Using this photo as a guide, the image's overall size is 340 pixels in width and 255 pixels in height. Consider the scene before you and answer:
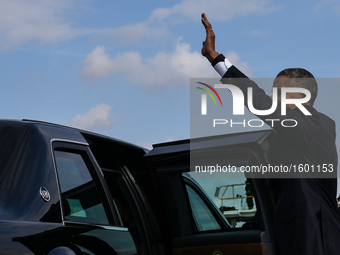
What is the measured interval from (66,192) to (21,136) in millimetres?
450

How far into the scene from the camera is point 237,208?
396cm

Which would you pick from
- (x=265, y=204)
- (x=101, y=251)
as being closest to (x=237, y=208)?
(x=265, y=204)

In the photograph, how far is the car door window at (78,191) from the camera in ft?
10.1

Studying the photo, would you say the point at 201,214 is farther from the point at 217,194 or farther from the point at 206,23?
the point at 206,23

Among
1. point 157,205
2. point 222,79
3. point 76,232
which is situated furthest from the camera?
point 157,205

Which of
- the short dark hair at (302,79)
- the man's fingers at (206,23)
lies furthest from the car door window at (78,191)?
the short dark hair at (302,79)

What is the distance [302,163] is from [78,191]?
1.44 metres

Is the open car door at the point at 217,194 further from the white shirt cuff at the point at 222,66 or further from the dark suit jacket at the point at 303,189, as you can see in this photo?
the white shirt cuff at the point at 222,66

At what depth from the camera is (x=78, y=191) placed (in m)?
3.29

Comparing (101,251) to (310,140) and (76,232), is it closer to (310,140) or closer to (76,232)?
(76,232)

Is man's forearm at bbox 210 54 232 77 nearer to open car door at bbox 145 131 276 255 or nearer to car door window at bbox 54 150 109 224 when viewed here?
open car door at bbox 145 131 276 255

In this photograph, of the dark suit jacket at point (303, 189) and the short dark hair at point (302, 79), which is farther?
the short dark hair at point (302, 79)

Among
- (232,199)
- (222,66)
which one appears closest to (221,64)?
(222,66)

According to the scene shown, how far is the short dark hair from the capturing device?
3.26 m
